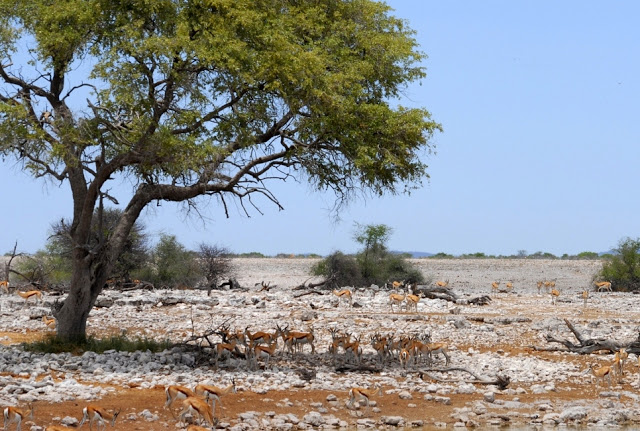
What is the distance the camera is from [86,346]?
1658cm

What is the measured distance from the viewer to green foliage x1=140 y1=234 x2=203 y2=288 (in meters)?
35.2

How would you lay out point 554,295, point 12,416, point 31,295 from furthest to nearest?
point 554,295, point 31,295, point 12,416

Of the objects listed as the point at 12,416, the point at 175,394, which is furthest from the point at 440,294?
the point at 12,416

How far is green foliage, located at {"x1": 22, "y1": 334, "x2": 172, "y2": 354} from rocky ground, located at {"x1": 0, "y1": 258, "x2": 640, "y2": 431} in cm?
43

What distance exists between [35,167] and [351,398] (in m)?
7.62

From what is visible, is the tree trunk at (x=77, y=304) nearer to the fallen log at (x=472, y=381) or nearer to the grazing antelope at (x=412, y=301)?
the fallen log at (x=472, y=381)

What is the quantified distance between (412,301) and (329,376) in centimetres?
1121

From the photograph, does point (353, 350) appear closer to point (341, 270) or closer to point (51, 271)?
point (341, 270)

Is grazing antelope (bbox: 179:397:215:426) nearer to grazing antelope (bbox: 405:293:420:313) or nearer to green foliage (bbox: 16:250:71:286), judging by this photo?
grazing antelope (bbox: 405:293:420:313)

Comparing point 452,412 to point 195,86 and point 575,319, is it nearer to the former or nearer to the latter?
point 195,86

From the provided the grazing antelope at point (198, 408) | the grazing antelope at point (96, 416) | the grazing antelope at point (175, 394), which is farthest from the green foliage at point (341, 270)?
the grazing antelope at point (96, 416)

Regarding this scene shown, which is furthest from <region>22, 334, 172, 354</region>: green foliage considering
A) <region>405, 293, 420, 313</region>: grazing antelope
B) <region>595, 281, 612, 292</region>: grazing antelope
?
<region>595, 281, 612, 292</region>: grazing antelope

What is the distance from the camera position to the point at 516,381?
15562 millimetres

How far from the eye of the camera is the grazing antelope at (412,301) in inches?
990
